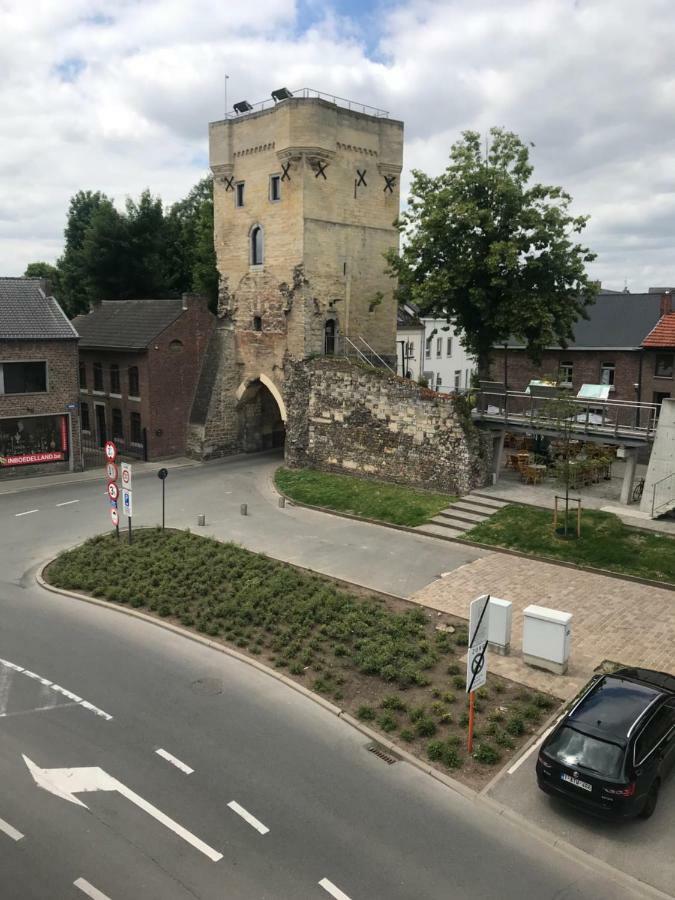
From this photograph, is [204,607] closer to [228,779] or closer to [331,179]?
[228,779]

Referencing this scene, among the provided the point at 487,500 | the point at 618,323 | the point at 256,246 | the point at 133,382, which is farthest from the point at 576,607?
the point at 133,382

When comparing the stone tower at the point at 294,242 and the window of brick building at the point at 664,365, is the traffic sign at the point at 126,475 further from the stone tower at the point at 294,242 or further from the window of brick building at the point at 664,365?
the window of brick building at the point at 664,365

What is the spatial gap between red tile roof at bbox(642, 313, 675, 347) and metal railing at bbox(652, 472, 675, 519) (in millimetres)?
10888

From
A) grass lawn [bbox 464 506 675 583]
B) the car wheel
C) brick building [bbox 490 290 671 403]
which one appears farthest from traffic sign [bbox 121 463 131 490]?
brick building [bbox 490 290 671 403]

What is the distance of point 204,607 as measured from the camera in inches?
633

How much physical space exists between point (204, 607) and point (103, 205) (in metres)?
38.5

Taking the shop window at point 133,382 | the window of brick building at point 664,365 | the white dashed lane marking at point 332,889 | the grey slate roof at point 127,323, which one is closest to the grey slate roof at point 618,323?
the window of brick building at point 664,365

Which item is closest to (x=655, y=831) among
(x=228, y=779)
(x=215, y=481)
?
(x=228, y=779)

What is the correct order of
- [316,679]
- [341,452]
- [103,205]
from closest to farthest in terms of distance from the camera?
1. [316,679]
2. [341,452]
3. [103,205]

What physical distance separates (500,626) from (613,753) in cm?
468

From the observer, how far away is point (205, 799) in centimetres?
967

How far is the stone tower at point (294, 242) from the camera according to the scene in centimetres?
3023

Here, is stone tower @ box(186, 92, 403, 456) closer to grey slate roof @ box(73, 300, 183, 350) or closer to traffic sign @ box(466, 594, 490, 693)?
grey slate roof @ box(73, 300, 183, 350)

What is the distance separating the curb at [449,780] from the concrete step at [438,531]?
9567 mm
